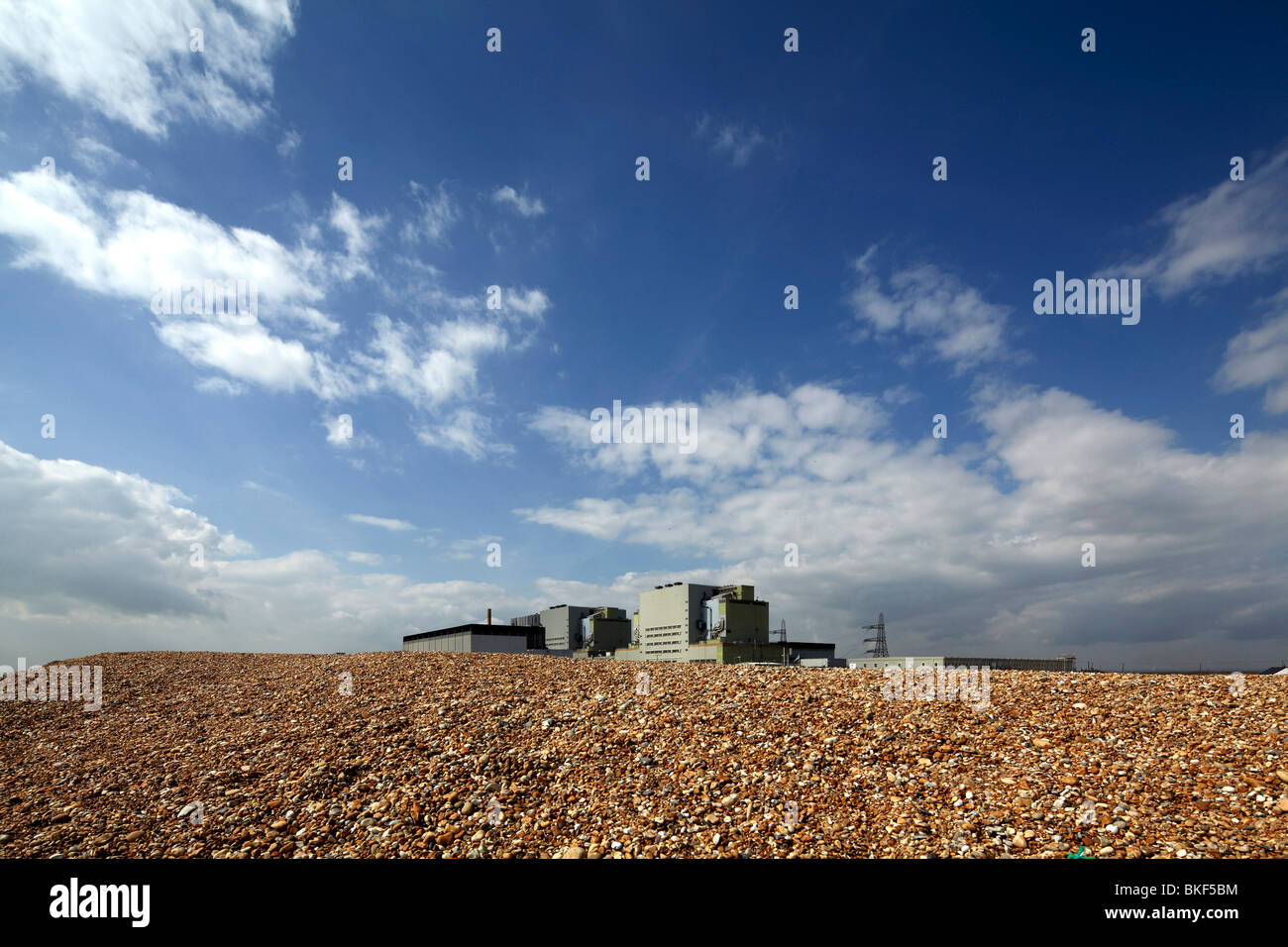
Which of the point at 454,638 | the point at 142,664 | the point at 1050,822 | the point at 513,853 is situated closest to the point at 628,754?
the point at 513,853

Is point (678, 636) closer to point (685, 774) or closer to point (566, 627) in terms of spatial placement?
point (566, 627)

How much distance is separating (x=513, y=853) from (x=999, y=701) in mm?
11482

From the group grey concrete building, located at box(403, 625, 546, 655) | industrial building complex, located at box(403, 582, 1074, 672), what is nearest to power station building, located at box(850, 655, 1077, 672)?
industrial building complex, located at box(403, 582, 1074, 672)

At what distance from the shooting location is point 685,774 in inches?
460

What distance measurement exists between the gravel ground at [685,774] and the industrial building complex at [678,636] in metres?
13.4

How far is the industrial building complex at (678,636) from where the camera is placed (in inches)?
1427

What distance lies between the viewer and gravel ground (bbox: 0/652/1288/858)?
31.3 feet

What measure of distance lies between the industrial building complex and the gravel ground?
1339 centimetres

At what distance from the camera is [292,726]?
16016 millimetres

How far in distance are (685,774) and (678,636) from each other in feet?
92.3

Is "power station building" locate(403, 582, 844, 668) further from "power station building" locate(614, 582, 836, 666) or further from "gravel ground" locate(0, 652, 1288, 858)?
"gravel ground" locate(0, 652, 1288, 858)

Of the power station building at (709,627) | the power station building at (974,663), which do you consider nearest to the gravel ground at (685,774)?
the power station building at (974,663)

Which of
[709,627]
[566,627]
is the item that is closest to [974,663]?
[709,627]
